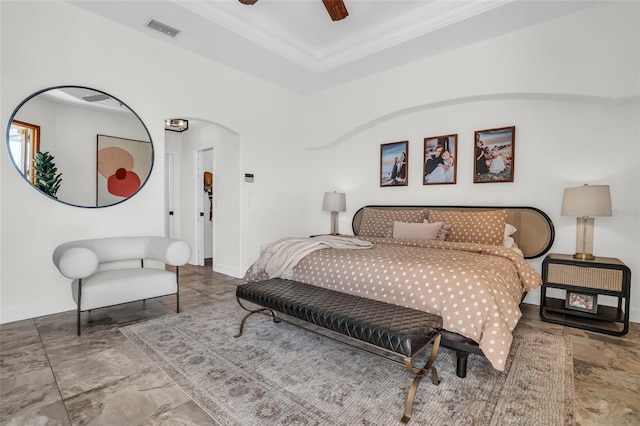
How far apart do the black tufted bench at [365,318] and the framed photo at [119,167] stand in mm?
1979

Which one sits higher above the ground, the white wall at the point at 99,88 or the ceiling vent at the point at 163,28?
the ceiling vent at the point at 163,28

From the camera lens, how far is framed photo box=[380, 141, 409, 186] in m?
4.56

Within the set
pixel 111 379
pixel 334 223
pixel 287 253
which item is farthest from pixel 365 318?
pixel 334 223

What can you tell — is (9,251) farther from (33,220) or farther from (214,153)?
(214,153)

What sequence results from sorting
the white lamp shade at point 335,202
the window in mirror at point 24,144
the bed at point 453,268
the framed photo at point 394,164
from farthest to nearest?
the white lamp shade at point 335,202, the framed photo at point 394,164, the window in mirror at point 24,144, the bed at point 453,268

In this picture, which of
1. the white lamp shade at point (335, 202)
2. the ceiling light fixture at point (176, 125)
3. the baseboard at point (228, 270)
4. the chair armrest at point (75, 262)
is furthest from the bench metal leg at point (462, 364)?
the ceiling light fixture at point (176, 125)

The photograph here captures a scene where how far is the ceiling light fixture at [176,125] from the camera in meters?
5.19

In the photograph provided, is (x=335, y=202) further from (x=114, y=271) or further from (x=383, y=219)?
(x=114, y=271)

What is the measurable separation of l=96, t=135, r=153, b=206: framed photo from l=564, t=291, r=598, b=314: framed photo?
4.68m

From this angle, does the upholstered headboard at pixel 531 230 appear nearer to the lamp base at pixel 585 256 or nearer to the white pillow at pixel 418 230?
the lamp base at pixel 585 256

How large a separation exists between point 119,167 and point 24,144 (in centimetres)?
78

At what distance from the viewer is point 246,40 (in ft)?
12.1

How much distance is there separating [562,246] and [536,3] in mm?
2493

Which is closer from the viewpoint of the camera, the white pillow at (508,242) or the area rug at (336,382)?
the area rug at (336,382)
